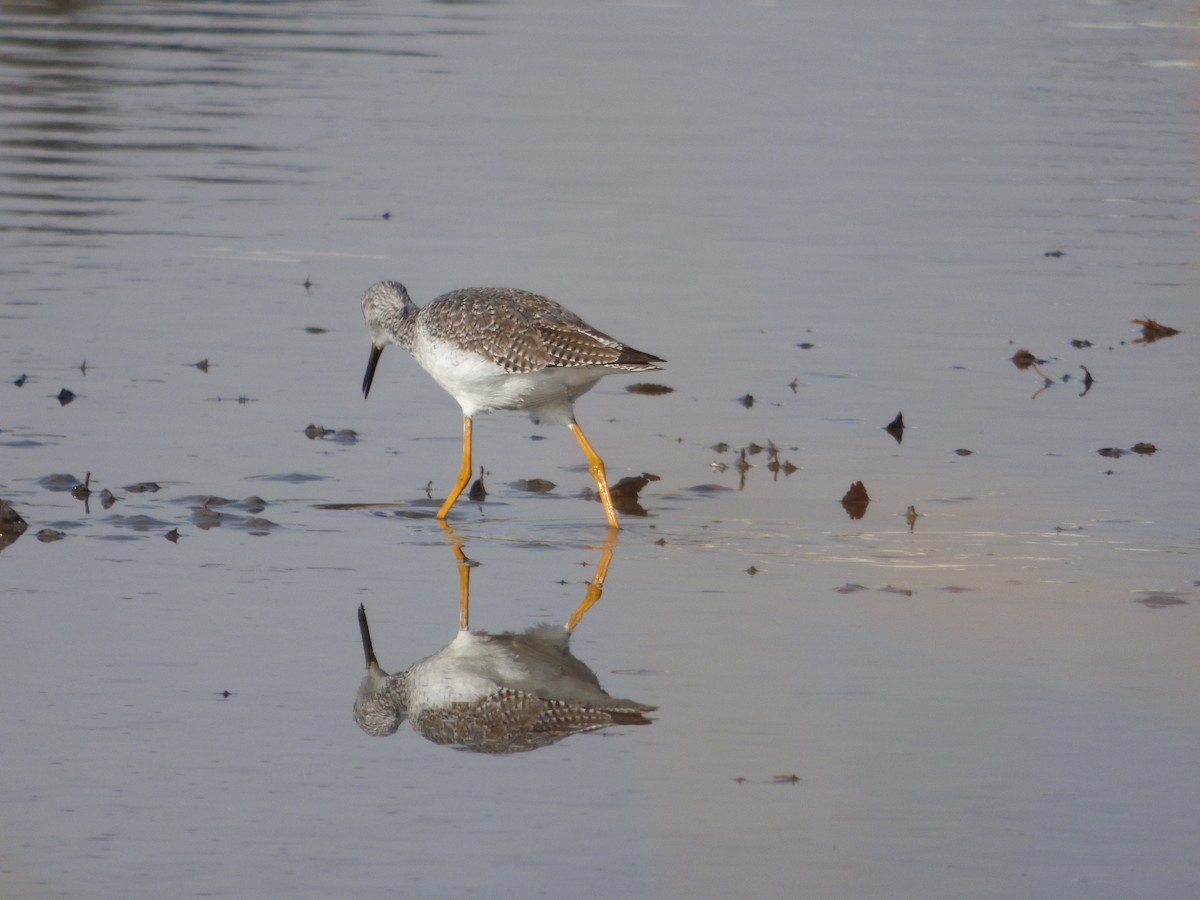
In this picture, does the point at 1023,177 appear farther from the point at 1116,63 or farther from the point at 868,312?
the point at 1116,63

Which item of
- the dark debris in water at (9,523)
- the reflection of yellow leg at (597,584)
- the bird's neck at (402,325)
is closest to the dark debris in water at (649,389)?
the bird's neck at (402,325)

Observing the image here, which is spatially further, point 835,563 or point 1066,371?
point 1066,371

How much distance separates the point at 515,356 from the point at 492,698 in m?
2.82

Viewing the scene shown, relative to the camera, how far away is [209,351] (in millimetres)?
12305

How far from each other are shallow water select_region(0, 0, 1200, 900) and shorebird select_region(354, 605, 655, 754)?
0.32ft

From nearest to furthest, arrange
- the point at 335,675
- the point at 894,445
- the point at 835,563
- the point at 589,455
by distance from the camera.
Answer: the point at 335,675 < the point at 835,563 < the point at 589,455 < the point at 894,445

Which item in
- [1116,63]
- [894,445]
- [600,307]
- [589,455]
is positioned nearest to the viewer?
[589,455]

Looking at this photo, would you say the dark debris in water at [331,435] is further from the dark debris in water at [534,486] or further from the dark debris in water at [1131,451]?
the dark debris in water at [1131,451]

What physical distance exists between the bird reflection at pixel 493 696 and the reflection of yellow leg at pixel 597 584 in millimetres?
245

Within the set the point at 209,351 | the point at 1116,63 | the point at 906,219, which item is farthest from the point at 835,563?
the point at 1116,63

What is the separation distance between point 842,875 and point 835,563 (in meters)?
3.28

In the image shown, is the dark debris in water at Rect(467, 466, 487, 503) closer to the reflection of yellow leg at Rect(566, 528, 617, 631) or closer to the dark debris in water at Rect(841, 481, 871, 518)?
the reflection of yellow leg at Rect(566, 528, 617, 631)

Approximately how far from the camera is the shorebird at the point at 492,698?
6633 mm

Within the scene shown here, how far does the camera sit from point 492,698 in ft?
22.7
